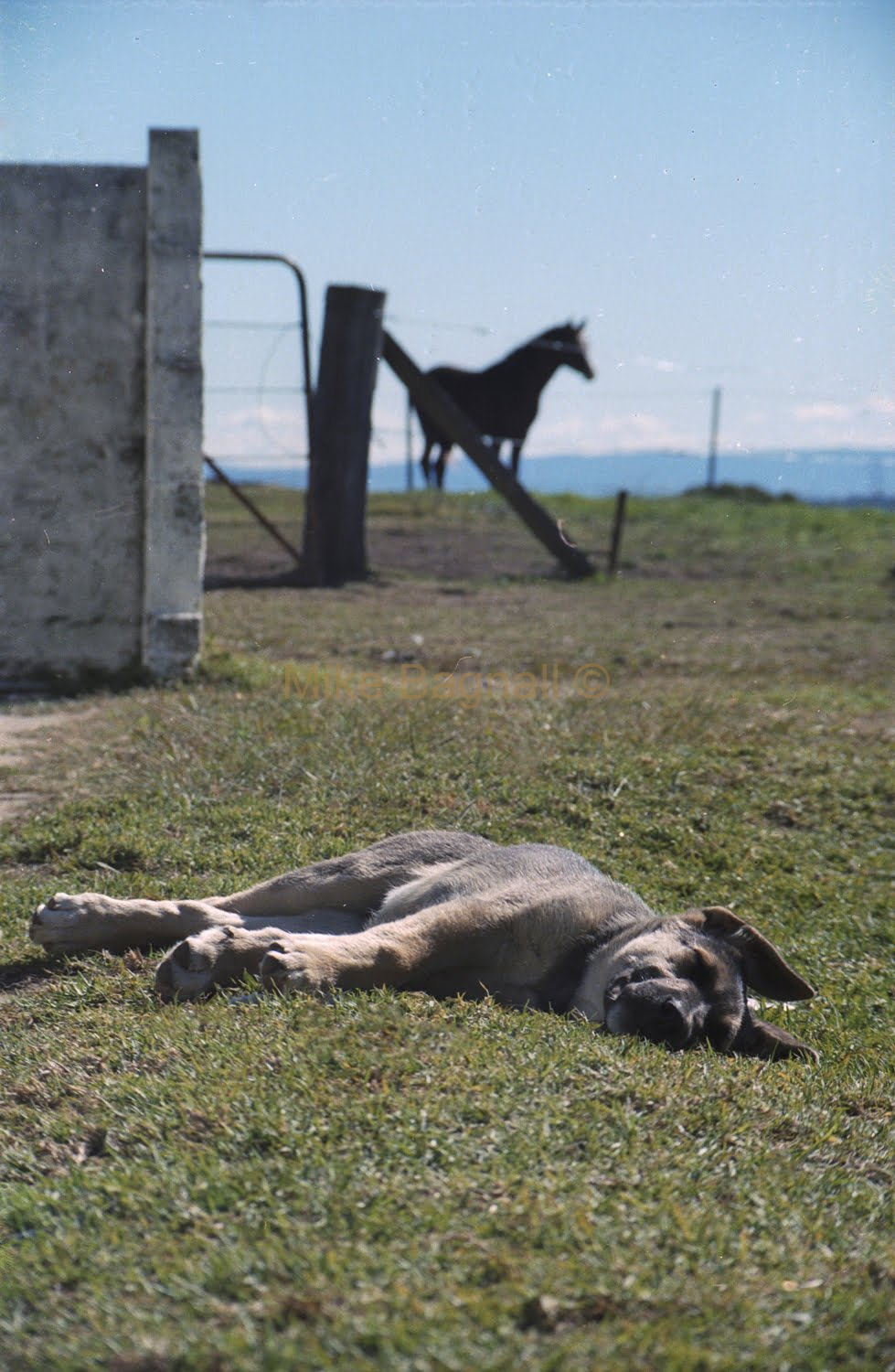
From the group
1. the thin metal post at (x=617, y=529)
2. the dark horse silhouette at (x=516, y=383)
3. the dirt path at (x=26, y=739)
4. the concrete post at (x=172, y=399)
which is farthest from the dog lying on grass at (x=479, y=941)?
the dark horse silhouette at (x=516, y=383)

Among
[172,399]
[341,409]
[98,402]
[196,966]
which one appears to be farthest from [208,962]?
[341,409]

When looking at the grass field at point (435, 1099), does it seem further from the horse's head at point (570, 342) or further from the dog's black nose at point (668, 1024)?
the horse's head at point (570, 342)

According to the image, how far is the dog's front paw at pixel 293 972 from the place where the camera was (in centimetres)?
376

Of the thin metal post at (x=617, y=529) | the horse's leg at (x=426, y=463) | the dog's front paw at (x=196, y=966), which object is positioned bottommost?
the dog's front paw at (x=196, y=966)

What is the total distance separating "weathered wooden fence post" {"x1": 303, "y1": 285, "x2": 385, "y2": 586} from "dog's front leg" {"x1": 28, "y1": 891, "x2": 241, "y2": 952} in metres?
10.1

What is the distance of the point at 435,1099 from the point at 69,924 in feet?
5.90

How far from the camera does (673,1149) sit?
3137 millimetres

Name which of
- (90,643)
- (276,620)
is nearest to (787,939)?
(90,643)

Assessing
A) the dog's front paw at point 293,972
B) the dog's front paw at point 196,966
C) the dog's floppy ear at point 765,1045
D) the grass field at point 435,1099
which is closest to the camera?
the grass field at point 435,1099

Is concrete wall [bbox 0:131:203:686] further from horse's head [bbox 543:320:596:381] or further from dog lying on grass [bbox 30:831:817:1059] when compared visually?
horse's head [bbox 543:320:596:381]

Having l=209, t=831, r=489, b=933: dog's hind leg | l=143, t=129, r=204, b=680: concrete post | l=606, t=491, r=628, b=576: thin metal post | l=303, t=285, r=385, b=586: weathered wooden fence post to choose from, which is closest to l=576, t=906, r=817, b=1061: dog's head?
l=209, t=831, r=489, b=933: dog's hind leg

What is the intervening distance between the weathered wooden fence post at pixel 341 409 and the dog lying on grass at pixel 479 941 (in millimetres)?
9910

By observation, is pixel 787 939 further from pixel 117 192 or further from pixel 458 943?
pixel 117 192

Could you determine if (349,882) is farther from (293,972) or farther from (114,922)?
(293,972)
